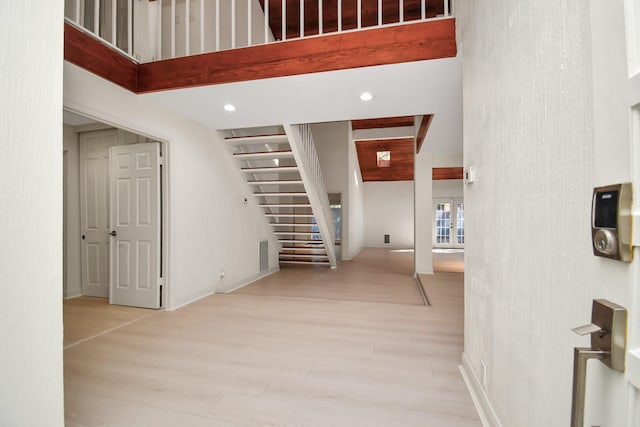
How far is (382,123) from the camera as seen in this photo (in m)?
8.40

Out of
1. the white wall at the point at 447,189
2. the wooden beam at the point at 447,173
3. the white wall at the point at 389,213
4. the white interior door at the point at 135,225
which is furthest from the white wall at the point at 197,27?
the white wall at the point at 447,189

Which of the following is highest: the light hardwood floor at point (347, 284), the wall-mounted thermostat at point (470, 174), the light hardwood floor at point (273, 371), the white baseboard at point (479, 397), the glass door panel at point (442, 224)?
the wall-mounted thermostat at point (470, 174)

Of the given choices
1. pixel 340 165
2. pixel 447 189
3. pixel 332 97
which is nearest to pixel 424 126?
pixel 332 97

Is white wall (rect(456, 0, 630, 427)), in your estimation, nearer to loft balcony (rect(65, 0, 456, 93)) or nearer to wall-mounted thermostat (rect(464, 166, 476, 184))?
wall-mounted thermostat (rect(464, 166, 476, 184))

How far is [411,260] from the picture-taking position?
7.62 metres

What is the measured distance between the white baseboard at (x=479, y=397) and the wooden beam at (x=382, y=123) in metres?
7.02

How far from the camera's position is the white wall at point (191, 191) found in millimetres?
Result: 2676

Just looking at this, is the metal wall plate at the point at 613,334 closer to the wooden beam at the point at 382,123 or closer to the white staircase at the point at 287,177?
the white staircase at the point at 287,177

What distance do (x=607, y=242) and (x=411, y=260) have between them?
7.38 meters

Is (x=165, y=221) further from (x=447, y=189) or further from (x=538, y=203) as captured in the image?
(x=447, y=189)

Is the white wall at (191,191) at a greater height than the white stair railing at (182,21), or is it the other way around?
the white stair railing at (182,21)

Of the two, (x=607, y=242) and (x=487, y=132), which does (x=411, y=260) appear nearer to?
(x=487, y=132)

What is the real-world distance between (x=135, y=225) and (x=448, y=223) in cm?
988

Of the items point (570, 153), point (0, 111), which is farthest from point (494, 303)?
point (0, 111)
